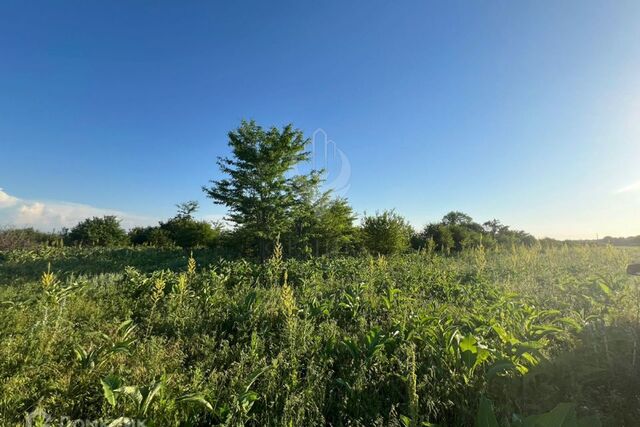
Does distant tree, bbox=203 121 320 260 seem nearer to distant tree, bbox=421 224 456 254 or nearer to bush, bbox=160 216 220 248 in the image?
bush, bbox=160 216 220 248

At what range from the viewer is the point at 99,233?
20.3 m

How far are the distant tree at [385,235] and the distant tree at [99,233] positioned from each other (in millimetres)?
17349

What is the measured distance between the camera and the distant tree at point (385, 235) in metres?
13.6

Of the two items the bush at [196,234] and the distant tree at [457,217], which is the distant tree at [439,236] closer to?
the bush at [196,234]

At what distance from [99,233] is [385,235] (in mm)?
19680

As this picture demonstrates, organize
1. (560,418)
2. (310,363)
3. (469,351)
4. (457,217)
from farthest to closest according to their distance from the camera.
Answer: (457,217) → (310,363) → (469,351) → (560,418)

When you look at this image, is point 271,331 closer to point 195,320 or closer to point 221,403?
point 195,320

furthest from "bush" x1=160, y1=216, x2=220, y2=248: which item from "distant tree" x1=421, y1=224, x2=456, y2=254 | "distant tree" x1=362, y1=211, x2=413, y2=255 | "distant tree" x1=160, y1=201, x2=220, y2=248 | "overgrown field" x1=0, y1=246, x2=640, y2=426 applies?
"distant tree" x1=421, y1=224, x2=456, y2=254

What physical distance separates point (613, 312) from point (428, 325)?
311 cm

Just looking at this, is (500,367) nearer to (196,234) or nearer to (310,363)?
(310,363)

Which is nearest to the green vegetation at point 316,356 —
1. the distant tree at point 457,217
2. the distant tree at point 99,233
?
the distant tree at point 99,233

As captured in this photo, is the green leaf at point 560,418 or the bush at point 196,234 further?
the bush at point 196,234

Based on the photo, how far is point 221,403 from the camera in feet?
7.84

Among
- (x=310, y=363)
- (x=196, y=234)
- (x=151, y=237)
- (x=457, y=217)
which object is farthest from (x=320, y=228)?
(x=457, y=217)
